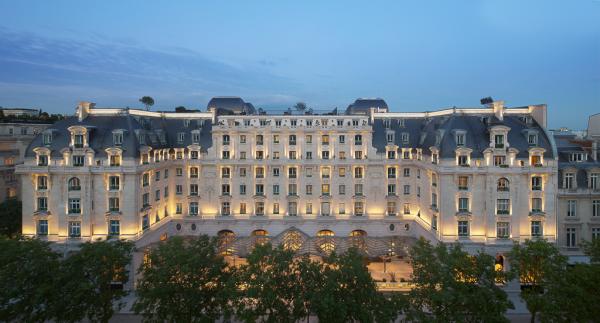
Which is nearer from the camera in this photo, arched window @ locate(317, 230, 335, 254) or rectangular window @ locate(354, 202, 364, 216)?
arched window @ locate(317, 230, 335, 254)

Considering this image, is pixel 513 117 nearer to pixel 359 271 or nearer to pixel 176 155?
pixel 359 271

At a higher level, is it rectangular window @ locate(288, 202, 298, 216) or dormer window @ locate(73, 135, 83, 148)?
dormer window @ locate(73, 135, 83, 148)

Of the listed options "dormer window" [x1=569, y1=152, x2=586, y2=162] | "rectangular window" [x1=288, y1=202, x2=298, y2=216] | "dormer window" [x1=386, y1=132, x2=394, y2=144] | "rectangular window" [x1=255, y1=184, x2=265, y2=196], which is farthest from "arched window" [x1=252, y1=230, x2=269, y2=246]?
"dormer window" [x1=569, y1=152, x2=586, y2=162]

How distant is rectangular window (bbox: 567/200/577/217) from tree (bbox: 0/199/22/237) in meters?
79.0

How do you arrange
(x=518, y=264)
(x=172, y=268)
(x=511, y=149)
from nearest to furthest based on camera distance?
(x=172, y=268), (x=518, y=264), (x=511, y=149)

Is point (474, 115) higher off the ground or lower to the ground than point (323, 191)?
higher

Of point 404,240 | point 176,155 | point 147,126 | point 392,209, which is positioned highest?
point 147,126

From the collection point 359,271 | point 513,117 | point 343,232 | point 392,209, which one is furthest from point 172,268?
point 513,117

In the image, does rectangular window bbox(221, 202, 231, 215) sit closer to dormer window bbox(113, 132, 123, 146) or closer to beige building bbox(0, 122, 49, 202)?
dormer window bbox(113, 132, 123, 146)

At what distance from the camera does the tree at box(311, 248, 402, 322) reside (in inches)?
1189

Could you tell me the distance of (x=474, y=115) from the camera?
6128 cm

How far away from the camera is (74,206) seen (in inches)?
2147

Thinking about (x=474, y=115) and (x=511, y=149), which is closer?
(x=511, y=149)

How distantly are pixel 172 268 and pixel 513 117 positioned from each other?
53201 millimetres
